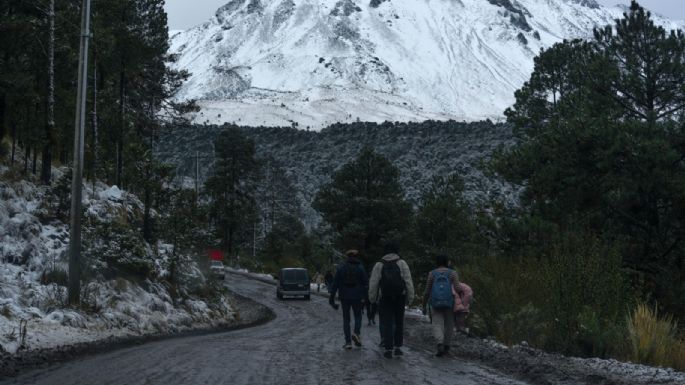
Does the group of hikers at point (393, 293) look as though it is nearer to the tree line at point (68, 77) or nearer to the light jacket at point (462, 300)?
the light jacket at point (462, 300)

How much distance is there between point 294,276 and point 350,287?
28878 millimetres

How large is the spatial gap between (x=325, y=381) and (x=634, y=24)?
21.0 meters

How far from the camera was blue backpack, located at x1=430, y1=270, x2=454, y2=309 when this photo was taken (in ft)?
39.3

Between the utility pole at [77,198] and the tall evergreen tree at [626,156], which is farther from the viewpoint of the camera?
the tall evergreen tree at [626,156]

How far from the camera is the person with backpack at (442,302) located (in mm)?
12000

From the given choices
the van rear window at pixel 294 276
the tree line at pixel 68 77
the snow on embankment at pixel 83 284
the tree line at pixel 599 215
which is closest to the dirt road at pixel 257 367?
the snow on embankment at pixel 83 284

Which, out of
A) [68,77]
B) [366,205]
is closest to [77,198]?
[68,77]

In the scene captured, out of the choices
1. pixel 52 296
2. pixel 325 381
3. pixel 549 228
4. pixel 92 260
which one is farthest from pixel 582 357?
pixel 92 260

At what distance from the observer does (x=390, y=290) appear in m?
11.5

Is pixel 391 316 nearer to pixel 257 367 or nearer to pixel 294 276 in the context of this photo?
pixel 257 367

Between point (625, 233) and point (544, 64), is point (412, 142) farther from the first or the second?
point (625, 233)

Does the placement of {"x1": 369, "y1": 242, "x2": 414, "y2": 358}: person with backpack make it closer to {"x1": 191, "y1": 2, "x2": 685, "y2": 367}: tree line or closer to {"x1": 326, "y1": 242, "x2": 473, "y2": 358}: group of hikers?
{"x1": 326, "y1": 242, "x2": 473, "y2": 358}: group of hikers

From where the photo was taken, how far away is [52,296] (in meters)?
14.8

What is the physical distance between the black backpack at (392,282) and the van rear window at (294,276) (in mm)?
29981
